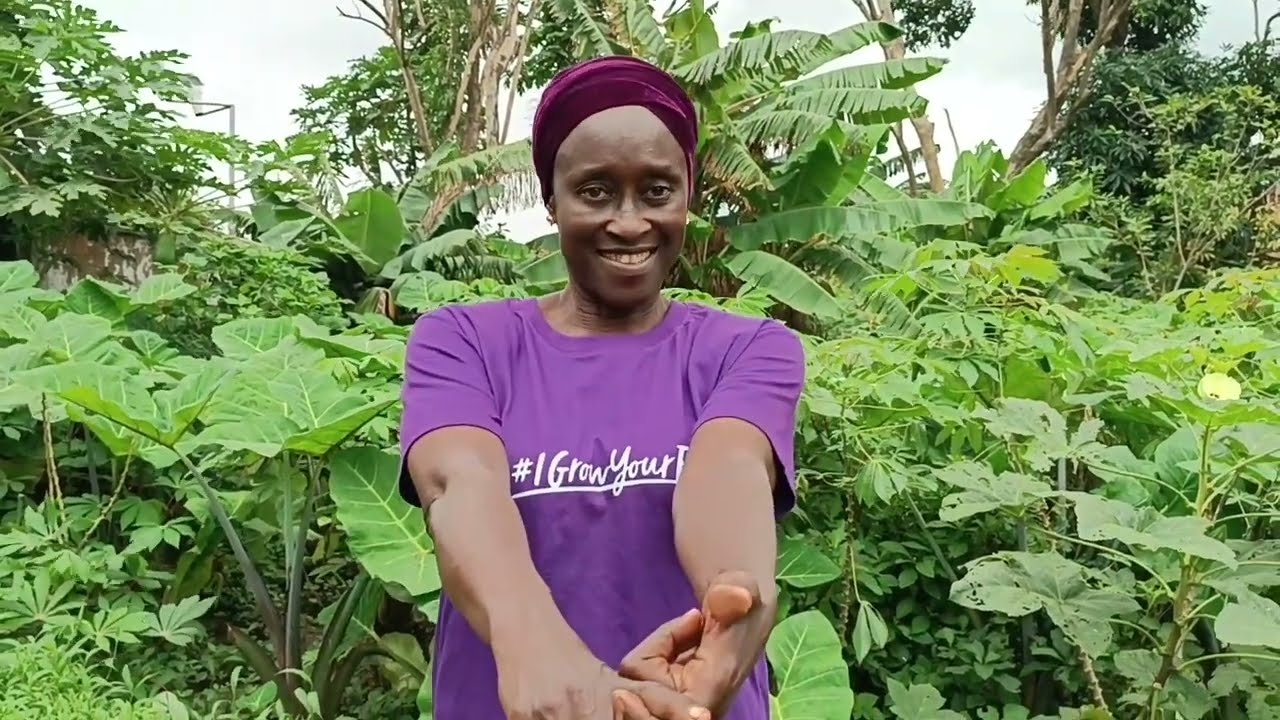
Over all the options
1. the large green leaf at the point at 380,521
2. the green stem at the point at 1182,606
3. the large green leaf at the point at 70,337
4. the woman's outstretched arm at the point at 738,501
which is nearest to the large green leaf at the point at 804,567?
the green stem at the point at 1182,606

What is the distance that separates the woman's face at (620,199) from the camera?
107cm

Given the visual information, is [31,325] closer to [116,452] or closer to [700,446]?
[116,452]

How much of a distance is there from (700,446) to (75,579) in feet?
6.28

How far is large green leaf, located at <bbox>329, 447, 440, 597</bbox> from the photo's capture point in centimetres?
215

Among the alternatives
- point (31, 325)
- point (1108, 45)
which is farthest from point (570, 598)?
point (1108, 45)

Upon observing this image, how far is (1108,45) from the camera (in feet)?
42.7

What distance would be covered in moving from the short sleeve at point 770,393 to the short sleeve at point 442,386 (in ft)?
0.76

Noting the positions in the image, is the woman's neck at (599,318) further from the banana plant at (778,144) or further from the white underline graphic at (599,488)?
the banana plant at (778,144)

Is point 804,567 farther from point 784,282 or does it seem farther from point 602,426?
point 784,282

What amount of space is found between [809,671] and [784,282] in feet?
18.3

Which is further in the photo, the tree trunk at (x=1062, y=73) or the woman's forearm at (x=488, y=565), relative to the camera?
the tree trunk at (x=1062, y=73)

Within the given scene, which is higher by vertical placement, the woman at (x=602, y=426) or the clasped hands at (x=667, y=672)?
the woman at (x=602, y=426)

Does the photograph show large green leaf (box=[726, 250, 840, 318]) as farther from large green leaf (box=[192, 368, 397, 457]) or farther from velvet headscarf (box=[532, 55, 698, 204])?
velvet headscarf (box=[532, 55, 698, 204])

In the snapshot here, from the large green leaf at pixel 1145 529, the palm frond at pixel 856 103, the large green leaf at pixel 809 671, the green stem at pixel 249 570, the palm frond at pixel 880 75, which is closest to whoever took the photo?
the large green leaf at pixel 1145 529
